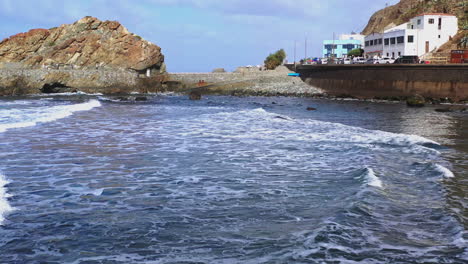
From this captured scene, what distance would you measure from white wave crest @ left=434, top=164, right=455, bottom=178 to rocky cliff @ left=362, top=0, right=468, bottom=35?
6452cm

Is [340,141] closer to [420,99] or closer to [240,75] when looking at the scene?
[420,99]

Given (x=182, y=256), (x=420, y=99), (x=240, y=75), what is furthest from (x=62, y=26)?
(x=182, y=256)

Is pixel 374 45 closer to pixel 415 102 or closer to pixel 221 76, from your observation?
pixel 221 76

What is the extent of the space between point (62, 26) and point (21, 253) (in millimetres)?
67549

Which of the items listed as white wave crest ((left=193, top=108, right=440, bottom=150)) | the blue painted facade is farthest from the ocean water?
the blue painted facade

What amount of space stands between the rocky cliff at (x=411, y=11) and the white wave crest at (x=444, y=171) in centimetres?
6452

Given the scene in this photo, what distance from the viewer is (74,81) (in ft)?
197

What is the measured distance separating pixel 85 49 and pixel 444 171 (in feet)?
194

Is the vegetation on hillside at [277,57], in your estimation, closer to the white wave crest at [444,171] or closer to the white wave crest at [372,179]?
the white wave crest at [444,171]

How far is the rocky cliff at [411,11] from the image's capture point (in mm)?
81688

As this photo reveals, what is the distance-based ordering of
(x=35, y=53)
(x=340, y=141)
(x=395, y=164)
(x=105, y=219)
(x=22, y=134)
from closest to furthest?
(x=105, y=219) → (x=395, y=164) → (x=340, y=141) → (x=22, y=134) → (x=35, y=53)

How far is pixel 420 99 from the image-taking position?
40719 millimetres

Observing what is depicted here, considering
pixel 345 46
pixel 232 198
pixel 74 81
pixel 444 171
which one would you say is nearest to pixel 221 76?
pixel 74 81

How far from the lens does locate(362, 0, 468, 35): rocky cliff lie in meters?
81.7
